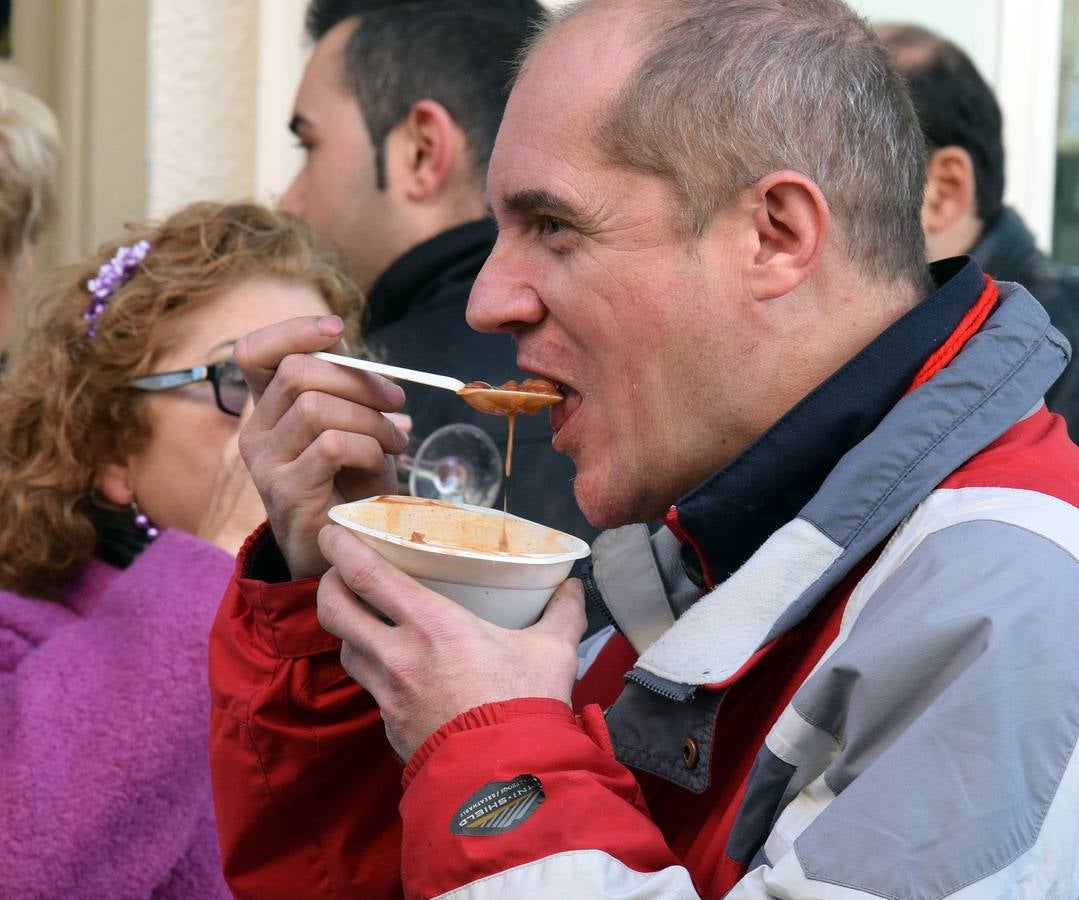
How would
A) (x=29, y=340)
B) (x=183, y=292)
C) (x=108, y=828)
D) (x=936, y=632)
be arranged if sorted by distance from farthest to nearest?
1. (x=29, y=340)
2. (x=183, y=292)
3. (x=108, y=828)
4. (x=936, y=632)

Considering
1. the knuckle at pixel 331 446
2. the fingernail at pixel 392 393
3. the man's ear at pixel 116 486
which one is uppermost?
the fingernail at pixel 392 393

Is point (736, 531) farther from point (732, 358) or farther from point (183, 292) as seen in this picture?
point (183, 292)

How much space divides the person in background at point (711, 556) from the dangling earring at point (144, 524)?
2.47ft

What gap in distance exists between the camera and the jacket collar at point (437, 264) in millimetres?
3350

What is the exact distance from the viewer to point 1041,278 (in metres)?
3.73

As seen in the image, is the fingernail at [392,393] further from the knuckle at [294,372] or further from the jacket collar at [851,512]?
the jacket collar at [851,512]

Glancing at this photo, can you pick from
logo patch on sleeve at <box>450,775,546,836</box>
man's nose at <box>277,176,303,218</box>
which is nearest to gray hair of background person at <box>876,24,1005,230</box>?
man's nose at <box>277,176,303,218</box>

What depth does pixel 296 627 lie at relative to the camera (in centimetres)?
206

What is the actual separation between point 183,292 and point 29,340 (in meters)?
0.42

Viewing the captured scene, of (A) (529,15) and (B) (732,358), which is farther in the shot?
(A) (529,15)

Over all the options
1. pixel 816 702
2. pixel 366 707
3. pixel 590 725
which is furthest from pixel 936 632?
pixel 366 707

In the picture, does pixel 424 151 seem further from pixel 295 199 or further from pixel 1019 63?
pixel 1019 63

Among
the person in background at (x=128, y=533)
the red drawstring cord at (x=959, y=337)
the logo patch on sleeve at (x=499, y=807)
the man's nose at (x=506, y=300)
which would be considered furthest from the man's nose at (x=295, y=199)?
the logo patch on sleeve at (x=499, y=807)

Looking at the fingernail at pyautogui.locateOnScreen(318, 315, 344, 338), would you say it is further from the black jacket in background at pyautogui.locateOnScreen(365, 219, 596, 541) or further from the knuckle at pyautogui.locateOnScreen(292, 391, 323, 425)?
the black jacket in background at pyautogui.locateOnScreen(365, 219, 596, 541)
